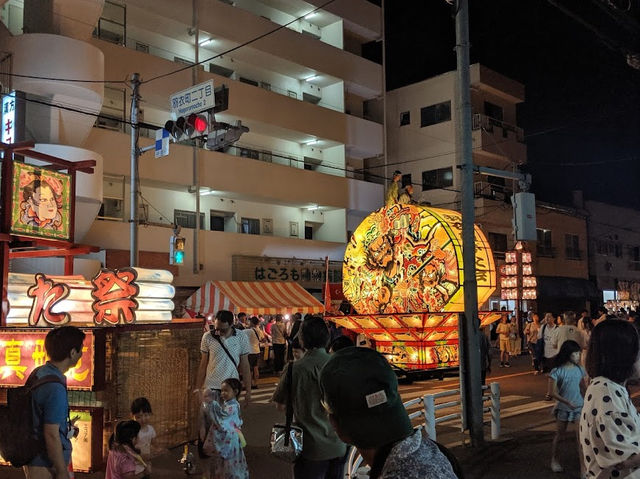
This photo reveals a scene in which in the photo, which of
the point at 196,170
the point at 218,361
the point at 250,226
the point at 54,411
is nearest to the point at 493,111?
the point at 250,226

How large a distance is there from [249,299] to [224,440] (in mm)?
15926

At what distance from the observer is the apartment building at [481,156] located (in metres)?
32.9

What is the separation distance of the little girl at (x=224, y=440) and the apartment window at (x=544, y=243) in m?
32.6

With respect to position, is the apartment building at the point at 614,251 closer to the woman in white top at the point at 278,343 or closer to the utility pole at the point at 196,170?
the woman in white top at the point at 278,343

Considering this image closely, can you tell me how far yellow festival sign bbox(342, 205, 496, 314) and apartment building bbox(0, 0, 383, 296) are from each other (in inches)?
311

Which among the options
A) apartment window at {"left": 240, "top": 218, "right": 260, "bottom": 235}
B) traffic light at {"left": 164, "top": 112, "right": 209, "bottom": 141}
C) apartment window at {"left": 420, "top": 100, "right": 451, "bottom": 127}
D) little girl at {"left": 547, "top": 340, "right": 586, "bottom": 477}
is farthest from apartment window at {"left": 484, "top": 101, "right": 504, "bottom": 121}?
little girl at {"left": 547, "top": 340, "right": 586, "bottom": 477}

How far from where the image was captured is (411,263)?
15.9 m

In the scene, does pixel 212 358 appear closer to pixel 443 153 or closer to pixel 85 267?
pixel 85 267

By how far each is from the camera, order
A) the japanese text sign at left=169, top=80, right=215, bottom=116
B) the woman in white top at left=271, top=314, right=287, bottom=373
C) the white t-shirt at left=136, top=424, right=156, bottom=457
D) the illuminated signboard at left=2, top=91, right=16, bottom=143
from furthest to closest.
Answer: the woman in white top at left=271, top=314, right=287, bottom=373
the illuminated signboard at left=2, top=91, right=16, bottom=143
the japanese text sign at left=169, top=80, right=215, bottom=116
the white t-shirt at left=136, top=424, right=156, bottom=457

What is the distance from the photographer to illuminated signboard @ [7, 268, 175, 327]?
25.9 feet

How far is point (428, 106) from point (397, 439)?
33.3 m

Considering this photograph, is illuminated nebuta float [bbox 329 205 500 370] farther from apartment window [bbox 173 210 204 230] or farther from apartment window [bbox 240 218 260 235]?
apartment window [bbox 240 218 260 235]

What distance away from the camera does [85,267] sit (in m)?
19.4

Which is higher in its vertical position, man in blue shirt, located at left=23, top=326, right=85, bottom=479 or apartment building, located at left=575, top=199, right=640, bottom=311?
apartment building, located at left=575, top=199, right=640, bottom=311
